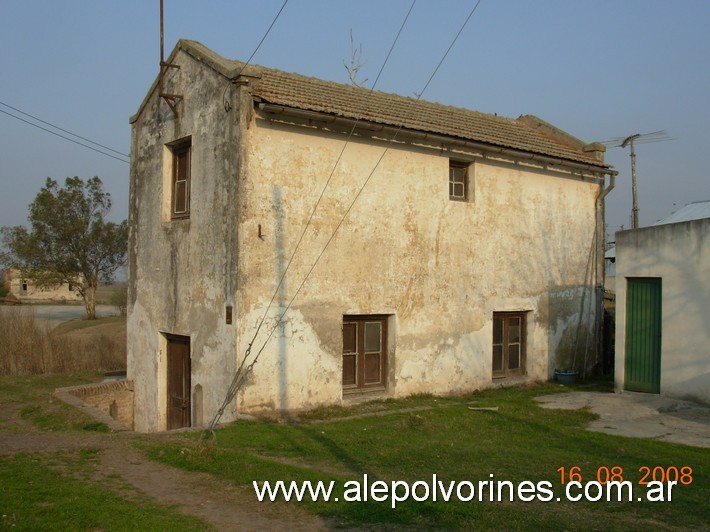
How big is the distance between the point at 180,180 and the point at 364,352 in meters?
4.76

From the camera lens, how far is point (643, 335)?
12.7 m

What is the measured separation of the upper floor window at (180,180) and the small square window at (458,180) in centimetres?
521

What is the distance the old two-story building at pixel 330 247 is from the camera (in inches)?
424

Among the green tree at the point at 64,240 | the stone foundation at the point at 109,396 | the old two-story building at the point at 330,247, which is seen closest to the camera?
the old two-story building at the point at 330,247

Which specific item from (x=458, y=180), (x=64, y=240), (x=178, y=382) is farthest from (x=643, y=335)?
(x=64, y=240)

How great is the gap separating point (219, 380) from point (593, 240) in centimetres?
1002

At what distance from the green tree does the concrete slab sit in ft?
113

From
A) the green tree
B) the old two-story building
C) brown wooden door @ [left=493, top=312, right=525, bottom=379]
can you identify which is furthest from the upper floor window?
the green tree

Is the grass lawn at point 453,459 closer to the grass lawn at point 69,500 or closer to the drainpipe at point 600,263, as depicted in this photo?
the grass lawn at point 69,500

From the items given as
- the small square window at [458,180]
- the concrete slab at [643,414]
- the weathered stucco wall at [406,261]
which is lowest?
the concrete slab at [643,414]

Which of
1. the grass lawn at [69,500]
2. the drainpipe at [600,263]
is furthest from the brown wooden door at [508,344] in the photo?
the grass lawn at [69,500]

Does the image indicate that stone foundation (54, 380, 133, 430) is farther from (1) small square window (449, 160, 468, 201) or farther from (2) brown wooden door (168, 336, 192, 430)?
(1) small square window (449, 160, 468, 201)

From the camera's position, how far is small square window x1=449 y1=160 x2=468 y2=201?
44.6 feet

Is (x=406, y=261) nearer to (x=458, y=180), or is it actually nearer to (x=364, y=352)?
(x=364, y=352)
